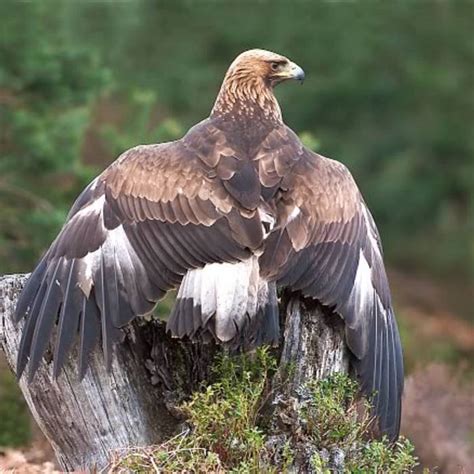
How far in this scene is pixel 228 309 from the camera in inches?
292

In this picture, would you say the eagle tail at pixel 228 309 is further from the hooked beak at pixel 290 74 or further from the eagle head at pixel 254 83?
the hooked beak at pixel 290 74

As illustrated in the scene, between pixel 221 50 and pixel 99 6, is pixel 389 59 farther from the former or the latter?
pixel 99 6

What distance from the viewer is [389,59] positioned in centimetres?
2955

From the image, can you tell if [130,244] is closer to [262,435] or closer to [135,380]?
[135,380]

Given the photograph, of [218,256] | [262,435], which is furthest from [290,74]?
[262,435]

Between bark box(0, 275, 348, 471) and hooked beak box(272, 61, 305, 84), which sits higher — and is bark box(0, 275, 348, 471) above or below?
below

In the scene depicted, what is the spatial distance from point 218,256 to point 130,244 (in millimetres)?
529

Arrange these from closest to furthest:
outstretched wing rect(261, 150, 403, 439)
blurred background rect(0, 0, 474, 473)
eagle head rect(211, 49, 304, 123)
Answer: outstretched wing rect(261, 150, 403, 439) < eagle head rect(211, 49, 304, 123) < blurred background rect(0, 0, 474, 473)

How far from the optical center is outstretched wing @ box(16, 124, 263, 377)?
759 cm

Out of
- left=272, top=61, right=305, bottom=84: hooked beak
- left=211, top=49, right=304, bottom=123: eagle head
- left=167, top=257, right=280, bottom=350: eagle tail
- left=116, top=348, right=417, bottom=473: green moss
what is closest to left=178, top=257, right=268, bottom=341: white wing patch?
left=167, top=257, right=280, bottom=350: eagle tail

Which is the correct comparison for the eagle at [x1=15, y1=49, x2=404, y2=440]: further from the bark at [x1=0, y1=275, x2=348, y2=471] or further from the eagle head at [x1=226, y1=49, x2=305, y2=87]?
the eagle head at [x1=226, y1=49, x2=305, y2=87]

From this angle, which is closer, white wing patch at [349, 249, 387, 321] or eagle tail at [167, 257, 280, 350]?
eagle tail at [167, 257, 280, 350]

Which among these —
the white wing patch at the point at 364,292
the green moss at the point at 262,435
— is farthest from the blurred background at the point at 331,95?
the green moss at the point at 262,435

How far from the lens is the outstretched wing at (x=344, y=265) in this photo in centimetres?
769
